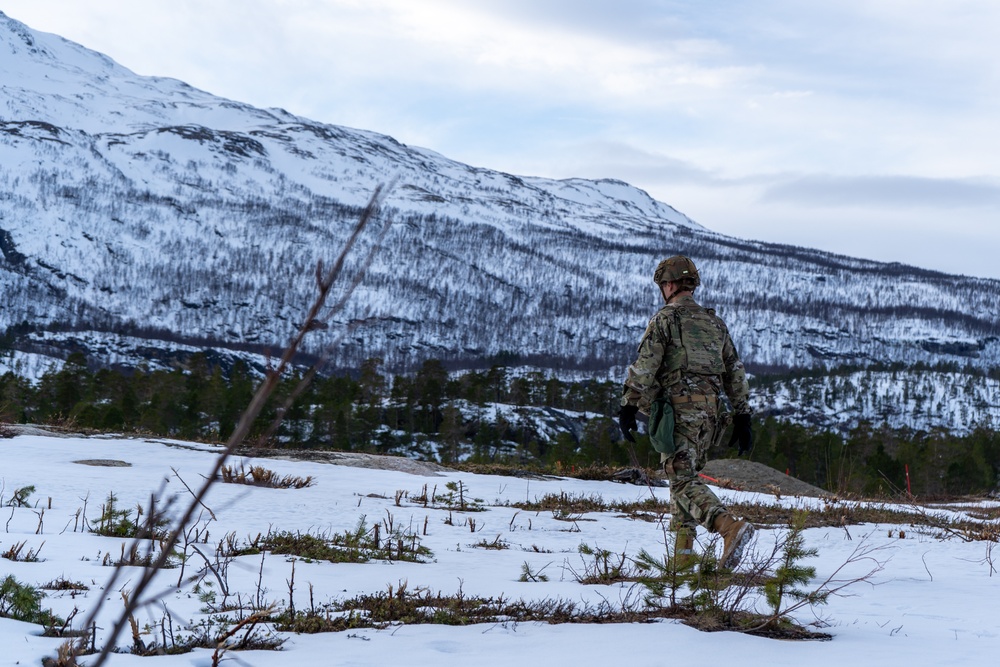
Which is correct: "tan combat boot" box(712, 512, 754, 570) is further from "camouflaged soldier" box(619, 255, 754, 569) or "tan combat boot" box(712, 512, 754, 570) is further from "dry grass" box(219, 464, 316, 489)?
"dry grass" box(219, 464, 316, 489)

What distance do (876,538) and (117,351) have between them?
131 m

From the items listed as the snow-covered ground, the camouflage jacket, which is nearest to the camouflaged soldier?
the camouflage jacket

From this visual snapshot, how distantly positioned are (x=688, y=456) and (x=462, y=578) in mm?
1719

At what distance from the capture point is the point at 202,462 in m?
9.59

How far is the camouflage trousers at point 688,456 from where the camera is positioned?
5.20 metres

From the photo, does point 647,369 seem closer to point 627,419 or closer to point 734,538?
point 627,419

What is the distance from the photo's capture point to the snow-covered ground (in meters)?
2.85

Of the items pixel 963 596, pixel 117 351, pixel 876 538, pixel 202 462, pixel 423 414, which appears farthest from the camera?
pixel 117 351

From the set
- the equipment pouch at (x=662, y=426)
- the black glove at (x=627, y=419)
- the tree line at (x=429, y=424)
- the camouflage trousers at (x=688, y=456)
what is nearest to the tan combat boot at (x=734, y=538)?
the camouflage trousers at (x=688, y=456)

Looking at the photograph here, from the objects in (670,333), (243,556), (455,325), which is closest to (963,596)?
(670,333)

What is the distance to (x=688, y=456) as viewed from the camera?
5.29m

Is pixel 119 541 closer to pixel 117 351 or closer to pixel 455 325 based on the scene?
pixel 117 351

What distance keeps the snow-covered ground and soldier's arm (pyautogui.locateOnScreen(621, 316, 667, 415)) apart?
3.90 feet

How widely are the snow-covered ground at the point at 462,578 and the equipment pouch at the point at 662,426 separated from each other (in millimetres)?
966
